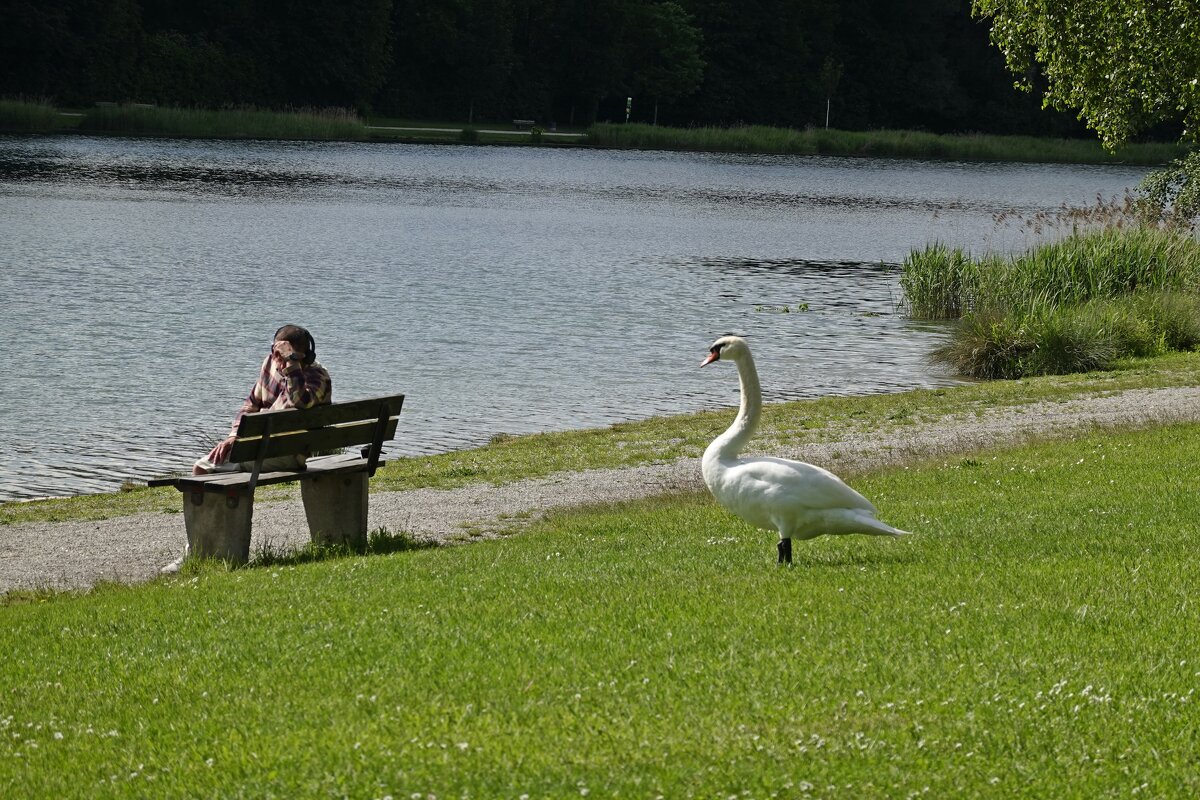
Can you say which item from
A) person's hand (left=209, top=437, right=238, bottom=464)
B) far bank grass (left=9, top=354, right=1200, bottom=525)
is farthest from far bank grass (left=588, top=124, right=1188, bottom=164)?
person's hand (left=209, top=437, right=238, bottom=464)

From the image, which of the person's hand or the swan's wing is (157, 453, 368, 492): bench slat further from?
the swan's wing

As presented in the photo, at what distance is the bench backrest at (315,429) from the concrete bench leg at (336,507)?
0.71 ft

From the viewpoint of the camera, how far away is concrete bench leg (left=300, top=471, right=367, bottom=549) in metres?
12.3

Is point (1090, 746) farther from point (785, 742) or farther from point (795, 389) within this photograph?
point (795, 389)

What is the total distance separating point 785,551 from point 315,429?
13.5 feet

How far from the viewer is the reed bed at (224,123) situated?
320 feet

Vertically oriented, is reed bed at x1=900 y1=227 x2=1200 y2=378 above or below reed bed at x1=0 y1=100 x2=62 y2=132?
below

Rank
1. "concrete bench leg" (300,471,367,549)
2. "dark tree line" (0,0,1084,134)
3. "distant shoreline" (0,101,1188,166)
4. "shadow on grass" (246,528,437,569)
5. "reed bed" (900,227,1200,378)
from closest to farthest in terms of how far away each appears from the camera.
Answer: "shadow on grass" (246,528,437,569)
"concrete bench leg" (300,471,367,549)
"reed bed" (900,227,1200,378)
"distant shoreline" (0,101,1188,166)
"dark tree line" (0,0,1084,134)

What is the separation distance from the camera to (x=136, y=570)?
1213 cm

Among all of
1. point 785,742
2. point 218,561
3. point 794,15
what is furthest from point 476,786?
point 794,15

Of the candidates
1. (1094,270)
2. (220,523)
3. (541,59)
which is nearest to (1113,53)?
(1094,270)

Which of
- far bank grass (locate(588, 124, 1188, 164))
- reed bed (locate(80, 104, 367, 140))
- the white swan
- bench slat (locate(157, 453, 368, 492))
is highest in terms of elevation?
far bank grass (locate(588, 124, 1188, 164))

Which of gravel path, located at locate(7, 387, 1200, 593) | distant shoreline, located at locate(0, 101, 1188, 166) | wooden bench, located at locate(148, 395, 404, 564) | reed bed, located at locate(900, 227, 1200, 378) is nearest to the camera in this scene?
wooden bench, located at locate(148, 395, 404, 564)

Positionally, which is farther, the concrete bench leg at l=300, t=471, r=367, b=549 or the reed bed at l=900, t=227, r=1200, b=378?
the reed bed at l=900, t=227, r=1200, b=378
